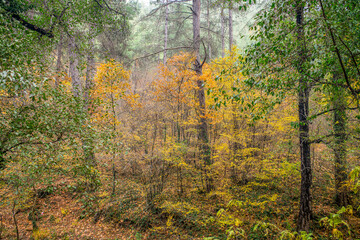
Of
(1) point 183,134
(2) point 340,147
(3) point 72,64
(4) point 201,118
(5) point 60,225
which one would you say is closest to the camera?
(2) point 340,147

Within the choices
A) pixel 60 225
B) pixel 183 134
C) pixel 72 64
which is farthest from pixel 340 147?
pixel 72 64

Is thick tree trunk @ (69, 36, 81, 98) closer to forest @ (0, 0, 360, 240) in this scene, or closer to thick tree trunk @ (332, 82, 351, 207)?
forest @ (0, 0, 360, 240)

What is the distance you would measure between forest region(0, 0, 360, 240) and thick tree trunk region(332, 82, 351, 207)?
0.16 feet

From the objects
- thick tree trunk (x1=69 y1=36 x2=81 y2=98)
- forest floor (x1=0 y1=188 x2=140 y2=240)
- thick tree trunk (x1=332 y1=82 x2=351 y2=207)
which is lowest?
forest floor (x1=0 y1=188 x2=140 y2=240)

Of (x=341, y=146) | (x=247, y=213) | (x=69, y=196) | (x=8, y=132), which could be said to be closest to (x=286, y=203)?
(x=247, y=213)

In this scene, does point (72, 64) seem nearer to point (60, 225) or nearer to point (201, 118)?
point (201, 118)

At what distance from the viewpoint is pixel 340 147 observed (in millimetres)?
4812

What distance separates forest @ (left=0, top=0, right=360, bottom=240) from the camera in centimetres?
293

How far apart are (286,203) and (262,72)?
6.72 metres

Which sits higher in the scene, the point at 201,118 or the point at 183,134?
the point at 201,118

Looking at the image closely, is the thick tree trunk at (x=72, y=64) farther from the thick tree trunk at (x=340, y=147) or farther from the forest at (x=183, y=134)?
the thick tree trunk at (x=340, y=147)

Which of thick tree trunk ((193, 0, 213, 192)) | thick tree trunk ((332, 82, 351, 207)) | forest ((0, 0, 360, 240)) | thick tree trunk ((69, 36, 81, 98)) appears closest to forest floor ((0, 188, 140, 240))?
forest ((0, 0, 360, 240))

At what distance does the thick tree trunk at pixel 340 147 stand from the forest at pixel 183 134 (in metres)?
0.05

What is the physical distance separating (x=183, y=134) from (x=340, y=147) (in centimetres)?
901
